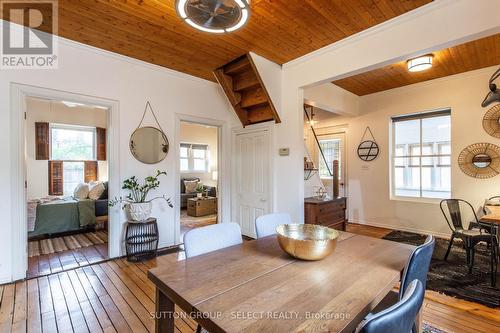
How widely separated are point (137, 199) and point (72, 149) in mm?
3976

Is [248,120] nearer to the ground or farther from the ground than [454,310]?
farther from the ground

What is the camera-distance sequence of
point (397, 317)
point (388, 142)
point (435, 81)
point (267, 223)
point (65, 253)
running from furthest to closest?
point (388, 142)
point (435, 81)
point (65, 253)
point (267, 223)
point (397, 317)

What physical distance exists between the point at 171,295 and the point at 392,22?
3189mm

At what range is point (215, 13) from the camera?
1.71 metres

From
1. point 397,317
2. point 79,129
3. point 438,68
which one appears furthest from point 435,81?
point 79,129

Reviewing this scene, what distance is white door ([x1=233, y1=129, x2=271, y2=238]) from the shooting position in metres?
3.92

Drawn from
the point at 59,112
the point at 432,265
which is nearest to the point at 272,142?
the point at 432,265

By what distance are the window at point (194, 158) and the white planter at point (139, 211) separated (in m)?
4.50

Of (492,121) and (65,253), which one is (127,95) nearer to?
(65,253)

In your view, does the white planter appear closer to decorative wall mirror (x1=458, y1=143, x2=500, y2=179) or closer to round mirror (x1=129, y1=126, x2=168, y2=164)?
round mirror (x1=129, y1=126, x2=168, y2=164)

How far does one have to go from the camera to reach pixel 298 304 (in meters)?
0.99

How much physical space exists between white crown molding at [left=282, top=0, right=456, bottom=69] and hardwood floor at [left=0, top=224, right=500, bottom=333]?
2806mm

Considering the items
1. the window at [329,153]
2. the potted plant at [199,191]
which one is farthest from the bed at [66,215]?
the window at [329,153]

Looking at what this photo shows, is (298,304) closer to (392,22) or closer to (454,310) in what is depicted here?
(454,310)
